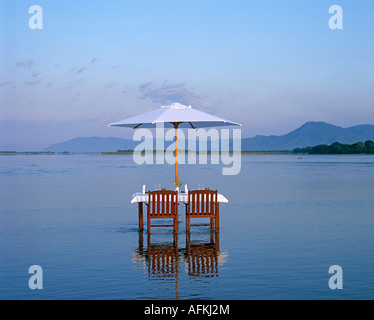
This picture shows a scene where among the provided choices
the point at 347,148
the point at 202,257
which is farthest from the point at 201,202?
the point at 347,148

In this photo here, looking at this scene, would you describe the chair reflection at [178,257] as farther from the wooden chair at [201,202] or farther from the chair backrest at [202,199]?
the chair backrest at [202,199]

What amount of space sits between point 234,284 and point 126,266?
2.21 m

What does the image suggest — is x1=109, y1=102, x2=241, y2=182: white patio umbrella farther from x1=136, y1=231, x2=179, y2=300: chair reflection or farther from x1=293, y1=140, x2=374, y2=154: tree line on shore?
x1=293, y1=140, x2=374, y2=154: tree line on shore

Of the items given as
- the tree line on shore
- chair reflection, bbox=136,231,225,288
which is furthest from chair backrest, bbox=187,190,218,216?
the tree line on shore

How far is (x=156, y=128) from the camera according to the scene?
629 inches

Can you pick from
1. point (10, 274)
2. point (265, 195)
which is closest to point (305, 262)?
point (10, 274)

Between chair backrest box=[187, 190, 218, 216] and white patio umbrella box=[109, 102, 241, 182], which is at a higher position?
white patio umbrella box=[109, 102, 241, 182]

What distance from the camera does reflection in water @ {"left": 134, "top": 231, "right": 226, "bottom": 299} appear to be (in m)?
9.49

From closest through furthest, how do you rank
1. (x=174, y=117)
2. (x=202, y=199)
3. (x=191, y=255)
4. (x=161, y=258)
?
(x=161, y=258)
(x=191, y=255)
(x=202, y=199)
(x=174, y=117)

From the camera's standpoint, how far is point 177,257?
429 inches

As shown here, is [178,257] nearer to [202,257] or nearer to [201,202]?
[202,257]

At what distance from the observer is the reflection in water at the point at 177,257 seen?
949cm

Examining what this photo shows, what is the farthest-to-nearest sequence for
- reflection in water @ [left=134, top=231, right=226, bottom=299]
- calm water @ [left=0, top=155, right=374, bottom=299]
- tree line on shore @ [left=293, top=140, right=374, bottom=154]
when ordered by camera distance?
tree line on shore @ [left=293, top=140, right=374, bottom=154]
reflection in water @ [left=134, top=231, right=226, bottom=299]
calm water @ [left=0, top=155, right=374, bottom=299]
